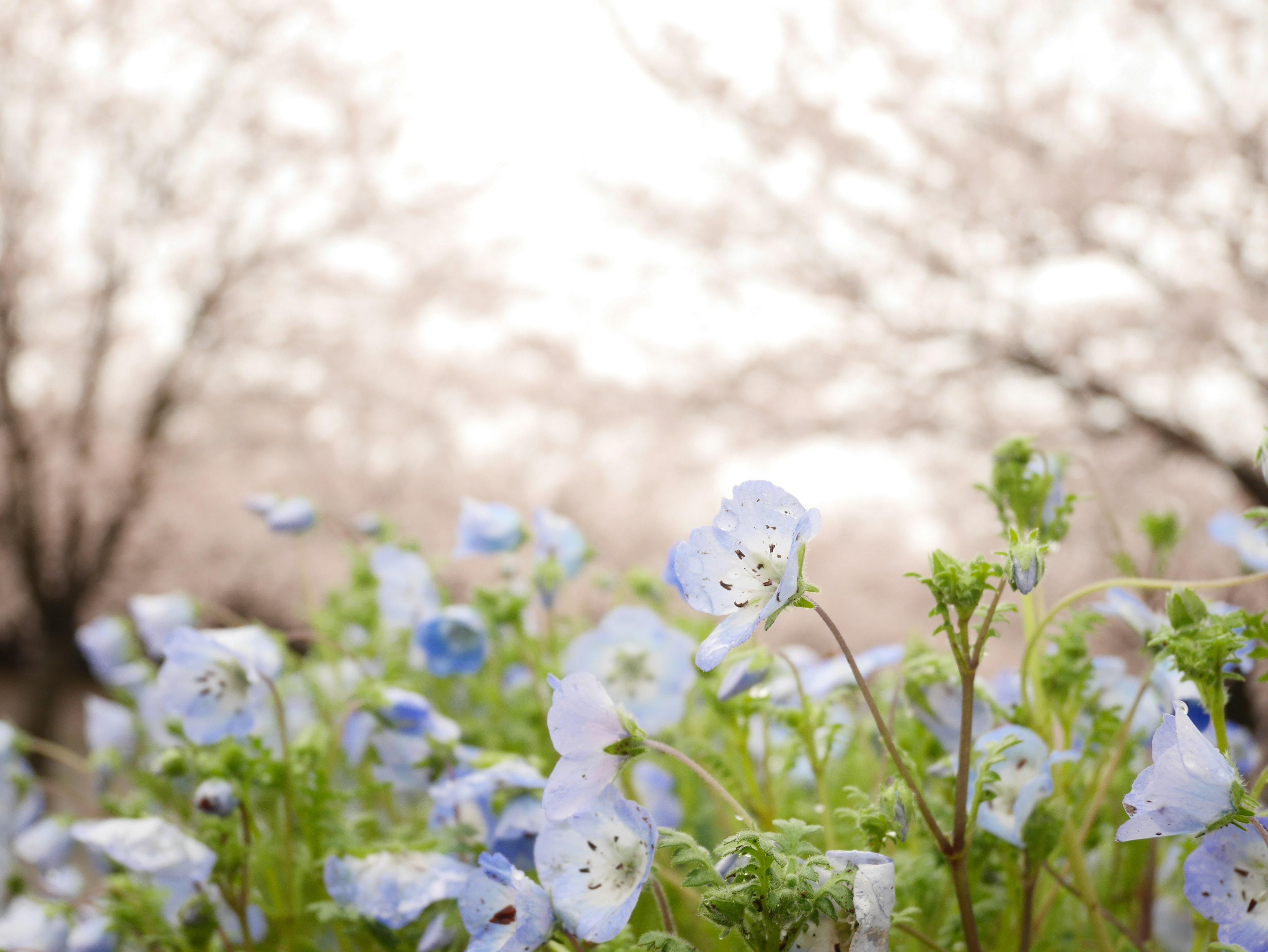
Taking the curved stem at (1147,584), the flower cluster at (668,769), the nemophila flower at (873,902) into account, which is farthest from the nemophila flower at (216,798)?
the curved stem at (1147,584)

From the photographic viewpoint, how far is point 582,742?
43 centimetres

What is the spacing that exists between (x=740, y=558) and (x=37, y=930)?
0.78 m

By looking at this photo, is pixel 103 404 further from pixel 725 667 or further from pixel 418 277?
pixel 725 667

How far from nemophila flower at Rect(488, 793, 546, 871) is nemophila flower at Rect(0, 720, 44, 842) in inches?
29.3

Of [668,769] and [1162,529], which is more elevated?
[1162,529]

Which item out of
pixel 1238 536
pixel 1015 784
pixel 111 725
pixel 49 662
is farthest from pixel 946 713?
pixel 49 662

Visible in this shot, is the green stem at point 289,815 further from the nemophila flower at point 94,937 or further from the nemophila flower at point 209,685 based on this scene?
the nemophila flower at point 94,937

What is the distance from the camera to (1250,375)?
2.83m

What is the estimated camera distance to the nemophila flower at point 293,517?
118 centimetres

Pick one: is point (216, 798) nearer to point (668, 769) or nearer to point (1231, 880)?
point (668, 769)

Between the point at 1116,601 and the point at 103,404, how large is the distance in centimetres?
502

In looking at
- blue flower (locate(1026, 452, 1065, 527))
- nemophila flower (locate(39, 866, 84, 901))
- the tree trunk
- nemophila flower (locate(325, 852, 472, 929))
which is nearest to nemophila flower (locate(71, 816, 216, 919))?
nemophila flower (locate(325, 852, 472, 929))

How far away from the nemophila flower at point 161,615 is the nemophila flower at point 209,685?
0.47 m

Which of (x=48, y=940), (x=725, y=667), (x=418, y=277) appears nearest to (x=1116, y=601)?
(x=725, y=667)
